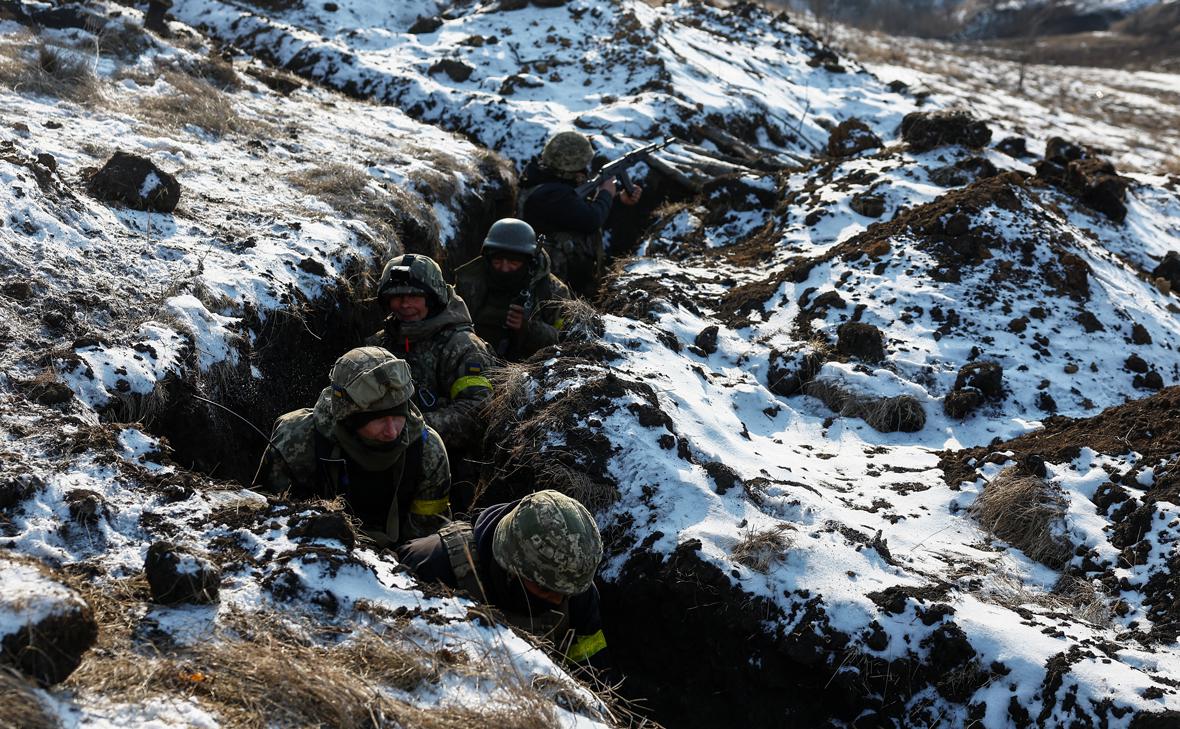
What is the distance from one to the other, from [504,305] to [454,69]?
749cm

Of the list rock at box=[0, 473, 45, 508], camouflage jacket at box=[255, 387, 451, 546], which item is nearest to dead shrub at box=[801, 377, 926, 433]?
camouflage jacket at box=[255, 387, 451, 546]

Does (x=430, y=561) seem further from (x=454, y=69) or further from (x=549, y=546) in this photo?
(x=454, y=69)

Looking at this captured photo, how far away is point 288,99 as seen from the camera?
10078mm

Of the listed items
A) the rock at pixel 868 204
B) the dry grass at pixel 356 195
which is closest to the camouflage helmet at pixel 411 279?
the dry grass at pixel 356 195

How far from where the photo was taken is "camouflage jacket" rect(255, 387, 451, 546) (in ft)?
14.0

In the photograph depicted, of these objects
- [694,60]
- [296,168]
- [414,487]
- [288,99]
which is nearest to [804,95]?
[694,60]

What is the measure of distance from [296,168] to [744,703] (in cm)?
603

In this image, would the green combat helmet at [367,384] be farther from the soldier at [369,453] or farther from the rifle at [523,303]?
the rifle at [523,303]

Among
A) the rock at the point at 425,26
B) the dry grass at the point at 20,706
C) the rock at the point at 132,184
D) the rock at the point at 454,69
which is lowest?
the rock at the point at 454,69

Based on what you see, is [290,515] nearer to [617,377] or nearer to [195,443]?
[195,443]

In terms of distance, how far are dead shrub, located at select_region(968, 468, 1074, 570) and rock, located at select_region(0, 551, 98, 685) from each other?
4581 millimetres

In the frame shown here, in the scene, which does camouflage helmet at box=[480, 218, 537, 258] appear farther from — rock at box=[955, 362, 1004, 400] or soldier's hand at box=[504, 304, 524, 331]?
rock at box=[955, 362, 1004, 400]

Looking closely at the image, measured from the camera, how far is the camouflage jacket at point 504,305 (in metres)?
6.80

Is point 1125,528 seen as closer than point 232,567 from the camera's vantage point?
No
